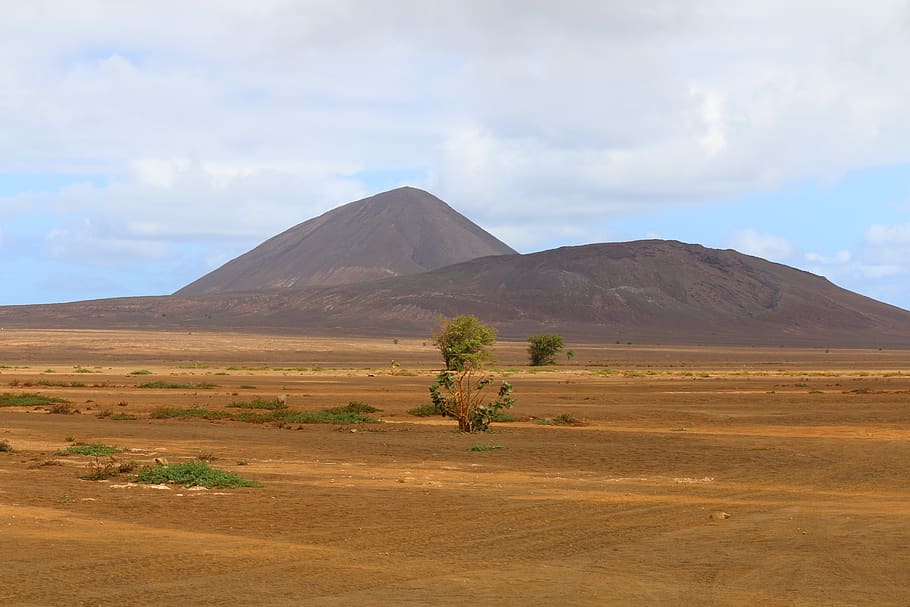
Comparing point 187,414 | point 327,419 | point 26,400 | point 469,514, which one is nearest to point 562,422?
point 327,419

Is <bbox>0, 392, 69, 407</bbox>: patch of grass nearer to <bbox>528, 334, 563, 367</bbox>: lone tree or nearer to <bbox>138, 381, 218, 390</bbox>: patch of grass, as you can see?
<bbox>138, 381, 218, 390</bbox>: patch of grass

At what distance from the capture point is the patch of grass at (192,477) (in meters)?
16.3

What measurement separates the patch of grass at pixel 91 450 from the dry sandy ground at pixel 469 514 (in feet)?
1.14

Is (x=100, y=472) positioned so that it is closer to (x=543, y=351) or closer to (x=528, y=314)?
(x=543, y=351)

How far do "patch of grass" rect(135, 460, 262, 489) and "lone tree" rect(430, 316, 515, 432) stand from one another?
10.9 m

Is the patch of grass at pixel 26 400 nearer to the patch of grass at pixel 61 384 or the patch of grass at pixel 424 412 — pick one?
the patch of grass at pixel 61 384

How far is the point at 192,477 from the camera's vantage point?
54.2ft

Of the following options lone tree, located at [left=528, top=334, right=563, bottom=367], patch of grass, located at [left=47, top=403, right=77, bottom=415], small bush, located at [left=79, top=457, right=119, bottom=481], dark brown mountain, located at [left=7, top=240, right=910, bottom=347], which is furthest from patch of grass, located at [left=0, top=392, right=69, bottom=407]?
dark brown mountain, located at [left=7, top=240, right=910, bottom=347]

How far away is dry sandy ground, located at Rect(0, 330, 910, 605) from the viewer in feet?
31.6

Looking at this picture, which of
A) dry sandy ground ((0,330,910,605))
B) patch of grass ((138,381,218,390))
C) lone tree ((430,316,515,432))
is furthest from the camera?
patch of grass ((138,381,218,390))

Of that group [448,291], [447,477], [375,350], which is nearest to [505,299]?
[448,291]

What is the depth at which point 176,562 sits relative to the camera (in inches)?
420

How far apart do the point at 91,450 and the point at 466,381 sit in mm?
28644

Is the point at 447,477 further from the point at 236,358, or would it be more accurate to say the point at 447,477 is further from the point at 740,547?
the point at 236,358
